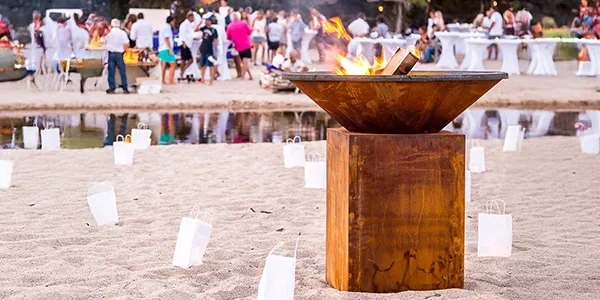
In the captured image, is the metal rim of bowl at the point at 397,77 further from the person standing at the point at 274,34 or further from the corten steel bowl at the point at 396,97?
the person standing at the point at 274,34

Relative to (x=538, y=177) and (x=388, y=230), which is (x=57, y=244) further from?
(x=538, y=177)

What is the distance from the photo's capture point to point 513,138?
39.7 ft

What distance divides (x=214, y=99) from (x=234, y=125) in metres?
3.62

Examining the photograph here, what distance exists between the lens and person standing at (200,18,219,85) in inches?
903

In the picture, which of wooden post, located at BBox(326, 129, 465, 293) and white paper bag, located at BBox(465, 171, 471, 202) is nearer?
wooden post, located at BBox(326, 129, 465, 293)

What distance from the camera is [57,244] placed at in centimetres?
678

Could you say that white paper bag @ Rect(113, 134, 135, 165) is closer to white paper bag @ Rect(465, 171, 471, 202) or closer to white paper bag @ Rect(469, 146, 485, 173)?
white paper bag @ Rect(469, 146, 485, 173)

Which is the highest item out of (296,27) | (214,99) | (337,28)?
(296,27)

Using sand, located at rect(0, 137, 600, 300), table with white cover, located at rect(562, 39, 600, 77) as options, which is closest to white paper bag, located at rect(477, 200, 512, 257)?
sand, located at rect(0, 137, 600, 300)

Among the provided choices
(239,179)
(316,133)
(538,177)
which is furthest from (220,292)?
(316,133)

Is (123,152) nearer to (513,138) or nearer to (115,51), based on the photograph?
(513,138)

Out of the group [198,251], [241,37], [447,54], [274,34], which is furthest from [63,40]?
[198,251]

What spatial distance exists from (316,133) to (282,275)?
10198 mm

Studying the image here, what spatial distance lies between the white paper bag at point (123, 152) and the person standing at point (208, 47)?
1239 cm
